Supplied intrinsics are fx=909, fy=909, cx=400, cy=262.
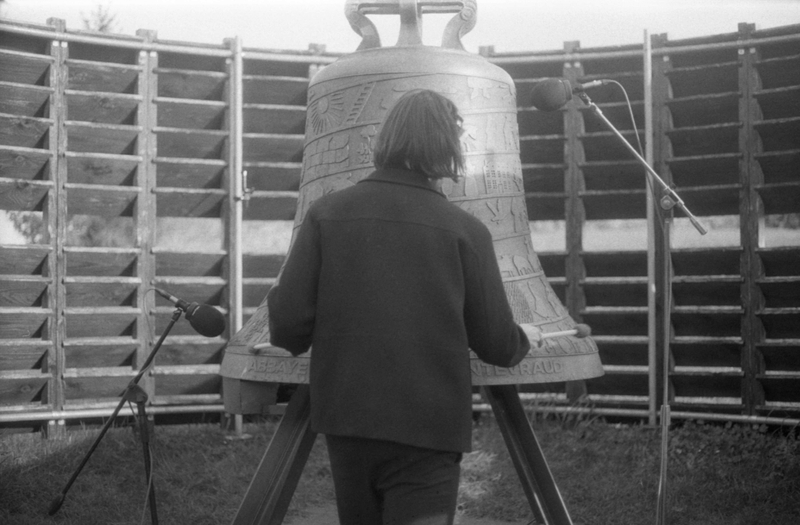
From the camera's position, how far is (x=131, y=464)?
234 inches

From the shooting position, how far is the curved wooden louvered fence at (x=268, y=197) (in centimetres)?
652

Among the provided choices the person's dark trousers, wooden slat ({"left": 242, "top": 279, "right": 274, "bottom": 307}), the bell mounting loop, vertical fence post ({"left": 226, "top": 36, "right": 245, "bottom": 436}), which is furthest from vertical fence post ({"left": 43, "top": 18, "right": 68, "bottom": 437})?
the person's dark trousers

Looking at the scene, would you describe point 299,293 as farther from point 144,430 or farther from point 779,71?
point 779,71

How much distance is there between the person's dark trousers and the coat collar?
70cm

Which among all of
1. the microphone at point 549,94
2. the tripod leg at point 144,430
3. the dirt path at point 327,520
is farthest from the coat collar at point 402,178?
the dirt path at point 327,520

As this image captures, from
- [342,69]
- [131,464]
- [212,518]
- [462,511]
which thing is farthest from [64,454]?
[342,69]

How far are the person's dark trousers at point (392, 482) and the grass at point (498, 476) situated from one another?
10.00ft

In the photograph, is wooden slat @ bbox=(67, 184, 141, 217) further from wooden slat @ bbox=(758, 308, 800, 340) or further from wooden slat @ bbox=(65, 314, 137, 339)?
wooden slat @ bbox=(758, 308, 800, 340)

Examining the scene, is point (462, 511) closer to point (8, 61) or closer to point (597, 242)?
point (597, 242)

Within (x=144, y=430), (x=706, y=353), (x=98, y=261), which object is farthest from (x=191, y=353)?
(x=706, y=353)

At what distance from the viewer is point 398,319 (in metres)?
2.35

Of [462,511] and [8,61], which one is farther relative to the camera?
[8,61]

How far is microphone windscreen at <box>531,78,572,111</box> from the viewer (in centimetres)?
352

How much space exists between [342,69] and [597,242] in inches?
196
